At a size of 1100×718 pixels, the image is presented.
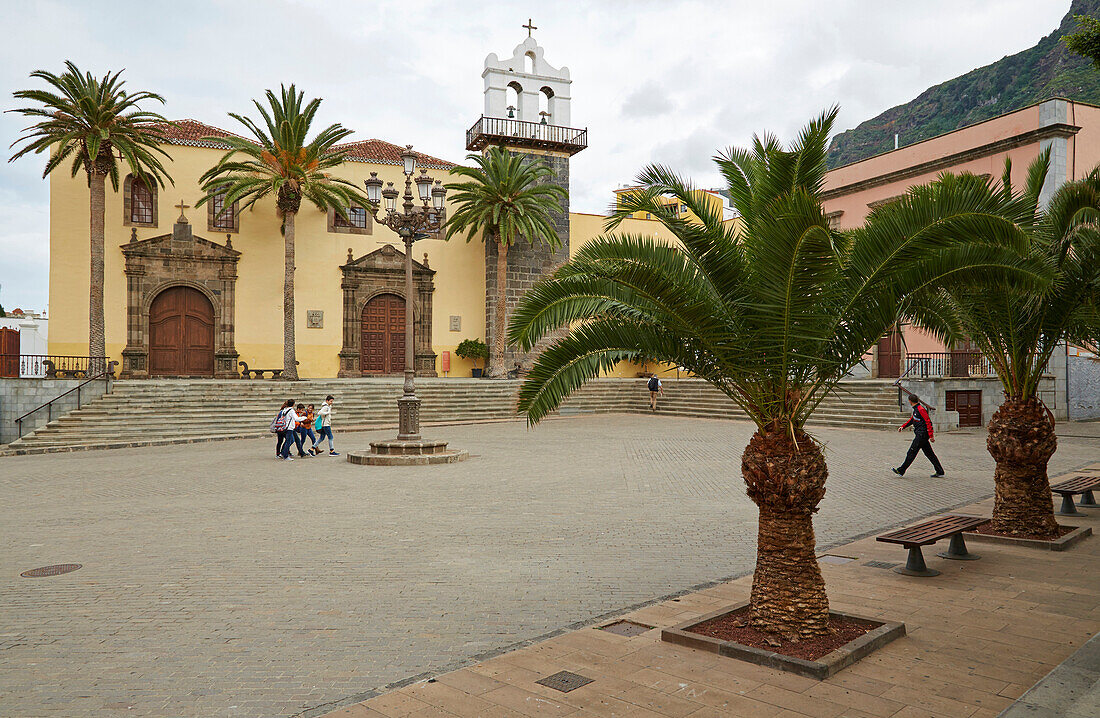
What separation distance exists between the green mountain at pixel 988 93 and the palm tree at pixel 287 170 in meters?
25.7

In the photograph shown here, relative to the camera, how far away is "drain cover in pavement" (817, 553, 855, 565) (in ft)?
22.4

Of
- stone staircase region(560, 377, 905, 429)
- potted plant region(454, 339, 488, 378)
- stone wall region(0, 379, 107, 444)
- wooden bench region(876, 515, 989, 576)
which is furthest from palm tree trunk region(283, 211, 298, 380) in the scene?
wooden bench region(876, 515, 989, 576)

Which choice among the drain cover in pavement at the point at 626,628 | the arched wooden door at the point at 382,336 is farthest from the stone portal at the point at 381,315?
the drain cover in pavement at the point at 626,628

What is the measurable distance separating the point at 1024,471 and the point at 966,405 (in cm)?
1537

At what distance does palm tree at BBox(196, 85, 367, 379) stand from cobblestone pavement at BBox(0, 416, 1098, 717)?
592 inches

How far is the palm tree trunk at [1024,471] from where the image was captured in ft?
24.8

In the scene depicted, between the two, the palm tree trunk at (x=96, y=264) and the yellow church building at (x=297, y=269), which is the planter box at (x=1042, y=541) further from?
the yellow church building at (x=297, y=269)

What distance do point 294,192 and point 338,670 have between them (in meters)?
26.9

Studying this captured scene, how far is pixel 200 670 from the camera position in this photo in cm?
432

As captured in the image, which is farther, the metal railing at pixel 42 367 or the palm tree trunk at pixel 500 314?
the palm tree trunk at pixel 500 314

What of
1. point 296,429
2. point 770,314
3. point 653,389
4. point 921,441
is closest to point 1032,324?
point 770,314

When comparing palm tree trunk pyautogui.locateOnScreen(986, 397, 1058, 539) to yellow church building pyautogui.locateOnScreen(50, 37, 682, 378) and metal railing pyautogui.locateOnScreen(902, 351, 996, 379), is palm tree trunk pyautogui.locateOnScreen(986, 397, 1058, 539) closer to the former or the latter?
metal railing pyautogui.locateOnScreen(902, 351, 996, 379)

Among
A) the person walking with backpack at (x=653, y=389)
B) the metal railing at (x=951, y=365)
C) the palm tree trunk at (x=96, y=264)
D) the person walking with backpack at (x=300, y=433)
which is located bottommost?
the person walking with backpack at (x=300, y=433)

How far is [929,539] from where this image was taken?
242 inches
